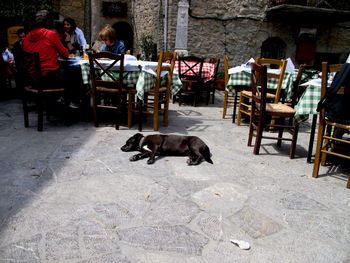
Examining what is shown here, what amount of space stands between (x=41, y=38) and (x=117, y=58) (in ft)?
3.99

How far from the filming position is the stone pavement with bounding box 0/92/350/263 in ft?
6.56

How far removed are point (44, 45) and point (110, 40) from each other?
47.9 inches

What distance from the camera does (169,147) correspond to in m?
3.77

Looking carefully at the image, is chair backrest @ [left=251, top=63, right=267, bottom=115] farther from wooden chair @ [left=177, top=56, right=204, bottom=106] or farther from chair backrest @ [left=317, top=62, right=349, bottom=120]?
wooden chair @ [left=177, top=56, right=204, bottom=106]

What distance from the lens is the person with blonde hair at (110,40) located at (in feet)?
18.0

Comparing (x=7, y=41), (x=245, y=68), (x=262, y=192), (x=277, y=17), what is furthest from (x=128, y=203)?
(x=7, y=41)

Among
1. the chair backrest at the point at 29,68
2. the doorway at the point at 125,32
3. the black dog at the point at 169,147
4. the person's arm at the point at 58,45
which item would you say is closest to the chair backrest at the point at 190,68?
the person's arm at the point at 58,45

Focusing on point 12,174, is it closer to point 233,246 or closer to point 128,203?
point 128,203

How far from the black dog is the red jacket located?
1.92 metres

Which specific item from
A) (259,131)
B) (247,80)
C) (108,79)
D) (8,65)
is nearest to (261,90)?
(259,131)

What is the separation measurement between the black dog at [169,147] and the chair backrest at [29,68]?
1727 mm

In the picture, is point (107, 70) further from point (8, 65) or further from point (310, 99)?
point (8, 65)

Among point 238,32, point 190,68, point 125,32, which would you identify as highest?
point 125,32

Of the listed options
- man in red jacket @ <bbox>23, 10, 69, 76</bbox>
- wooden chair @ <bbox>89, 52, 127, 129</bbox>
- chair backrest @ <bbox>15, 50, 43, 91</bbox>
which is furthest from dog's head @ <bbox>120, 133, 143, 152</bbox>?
man in red jacket @ <bbox>23, 10, 69, 76</bbox>
